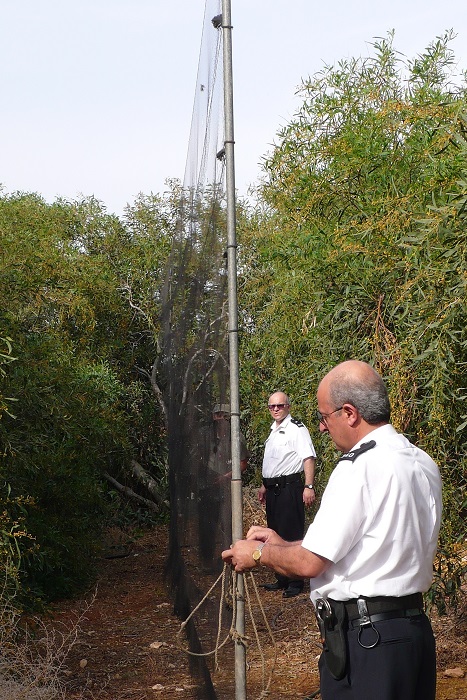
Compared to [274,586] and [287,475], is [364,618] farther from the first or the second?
[274,586]

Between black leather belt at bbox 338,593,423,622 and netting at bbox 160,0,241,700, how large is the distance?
1.27 meters

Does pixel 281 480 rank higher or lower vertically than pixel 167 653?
higher

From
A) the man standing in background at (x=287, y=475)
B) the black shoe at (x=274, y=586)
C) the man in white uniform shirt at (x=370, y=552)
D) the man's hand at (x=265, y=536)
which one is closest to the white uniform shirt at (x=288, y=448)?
the man standing in background at (x=287, y=475)

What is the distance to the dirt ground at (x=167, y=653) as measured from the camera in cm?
512

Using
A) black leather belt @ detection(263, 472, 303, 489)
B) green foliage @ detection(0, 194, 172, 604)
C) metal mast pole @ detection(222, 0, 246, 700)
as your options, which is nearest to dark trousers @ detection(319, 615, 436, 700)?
metal mast pole @ detection(222, 0, 246, 700)

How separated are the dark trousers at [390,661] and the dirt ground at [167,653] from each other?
131 cm

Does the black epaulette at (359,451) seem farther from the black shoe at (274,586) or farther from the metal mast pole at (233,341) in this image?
the black shoe at (274,586)

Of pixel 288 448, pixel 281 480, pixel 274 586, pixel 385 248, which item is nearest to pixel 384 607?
pixel 385 248

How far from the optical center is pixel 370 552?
2.30 metres

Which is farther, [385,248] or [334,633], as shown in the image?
[385,248]

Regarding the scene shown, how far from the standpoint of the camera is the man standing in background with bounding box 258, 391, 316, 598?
7309 millimetres

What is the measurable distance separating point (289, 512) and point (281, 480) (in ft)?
0.84

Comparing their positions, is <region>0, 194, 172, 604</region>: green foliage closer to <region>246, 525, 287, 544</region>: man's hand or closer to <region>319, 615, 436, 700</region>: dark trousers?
<region>246, 525, 287, 544</region>: man's hand

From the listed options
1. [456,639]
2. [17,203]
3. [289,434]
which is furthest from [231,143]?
[17,203]
